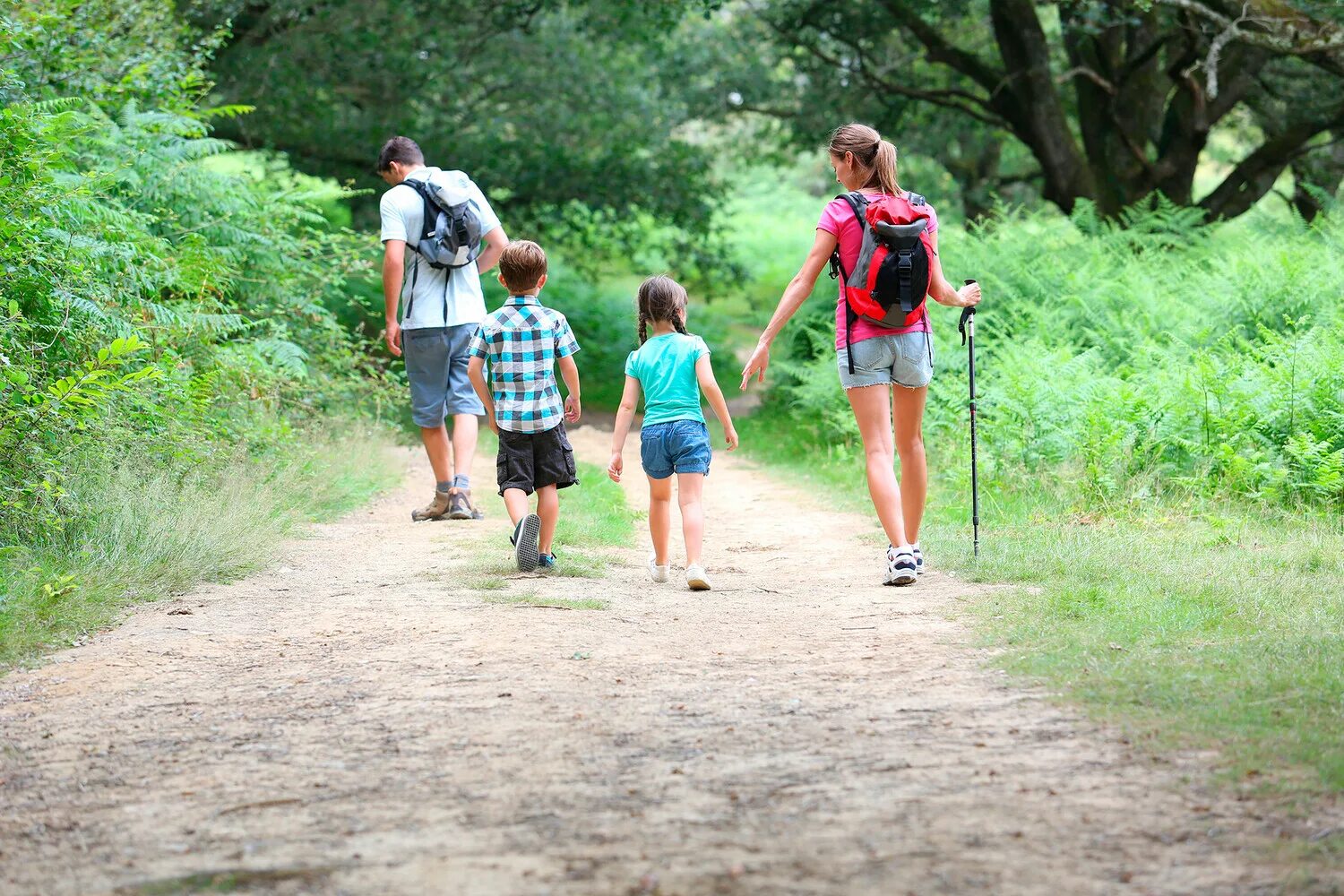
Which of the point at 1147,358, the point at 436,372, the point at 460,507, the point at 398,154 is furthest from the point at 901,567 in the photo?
the point at 1147,358

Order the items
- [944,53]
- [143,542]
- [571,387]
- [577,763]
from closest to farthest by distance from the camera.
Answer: [577,763] < [143,542] < [571,387] < [944,53]

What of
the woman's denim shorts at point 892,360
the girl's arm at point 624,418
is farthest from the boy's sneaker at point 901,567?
the girl's arm at point 624,418

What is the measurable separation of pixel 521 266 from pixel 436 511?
241 cm

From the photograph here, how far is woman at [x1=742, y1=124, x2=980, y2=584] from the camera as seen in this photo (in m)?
6.12

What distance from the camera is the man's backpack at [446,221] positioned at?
27.0 feet

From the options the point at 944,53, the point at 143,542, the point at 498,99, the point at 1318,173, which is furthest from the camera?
the point at 1318,173

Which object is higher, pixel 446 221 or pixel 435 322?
pixel 446 221

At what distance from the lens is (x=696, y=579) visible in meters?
6.33

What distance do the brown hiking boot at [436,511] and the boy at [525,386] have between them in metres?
1.80

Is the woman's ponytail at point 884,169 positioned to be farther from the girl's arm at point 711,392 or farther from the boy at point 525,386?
the boy at point 525,386

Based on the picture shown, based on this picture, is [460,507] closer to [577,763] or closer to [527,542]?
[527,542]

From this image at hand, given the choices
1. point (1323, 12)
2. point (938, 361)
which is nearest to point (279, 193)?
point (938, 361)

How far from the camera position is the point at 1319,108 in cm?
1680

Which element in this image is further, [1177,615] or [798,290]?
[798,290]
